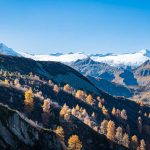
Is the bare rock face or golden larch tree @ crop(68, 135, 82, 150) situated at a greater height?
the bare rock face

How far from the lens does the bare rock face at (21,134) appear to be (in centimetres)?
8481

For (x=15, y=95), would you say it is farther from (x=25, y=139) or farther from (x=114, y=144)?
(x=25, y=139)

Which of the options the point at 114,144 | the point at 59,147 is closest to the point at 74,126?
the point at 114,144

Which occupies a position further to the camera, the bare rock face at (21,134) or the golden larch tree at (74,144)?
the golden larch tree at (74,144)

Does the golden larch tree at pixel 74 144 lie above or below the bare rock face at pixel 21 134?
below

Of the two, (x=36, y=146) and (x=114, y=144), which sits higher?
(x=36, y=146)

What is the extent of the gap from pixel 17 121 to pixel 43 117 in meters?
76.5

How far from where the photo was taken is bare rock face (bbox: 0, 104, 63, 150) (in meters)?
84.8

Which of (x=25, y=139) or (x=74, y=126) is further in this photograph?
(x=74, y=126)

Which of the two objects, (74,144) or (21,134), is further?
(74,144)

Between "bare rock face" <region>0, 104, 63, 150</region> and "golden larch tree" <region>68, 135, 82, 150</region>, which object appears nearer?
"bare rock face" <region>0, 104, 63, 150</region>

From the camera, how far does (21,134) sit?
90.7 meters

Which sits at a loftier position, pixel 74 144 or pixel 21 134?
pixel 21 134

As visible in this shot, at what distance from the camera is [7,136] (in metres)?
84.8
